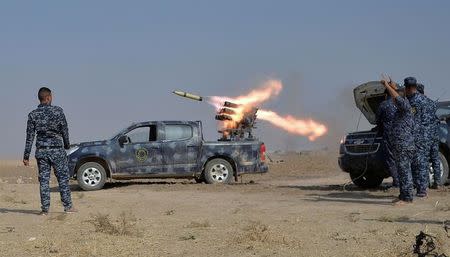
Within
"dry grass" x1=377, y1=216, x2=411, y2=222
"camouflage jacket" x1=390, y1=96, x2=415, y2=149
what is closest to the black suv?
"camouflage jacket" x1=390, y1=96, x2=415, y2=149

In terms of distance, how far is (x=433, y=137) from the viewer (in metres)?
12.3

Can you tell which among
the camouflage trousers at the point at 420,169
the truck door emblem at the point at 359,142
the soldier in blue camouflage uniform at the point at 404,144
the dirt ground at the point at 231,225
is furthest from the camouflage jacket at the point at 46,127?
the truck door emblem at the point at 359,142

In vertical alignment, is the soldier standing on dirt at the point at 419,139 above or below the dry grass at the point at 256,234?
above

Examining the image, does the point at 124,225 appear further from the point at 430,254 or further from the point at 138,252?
the point at 430,254

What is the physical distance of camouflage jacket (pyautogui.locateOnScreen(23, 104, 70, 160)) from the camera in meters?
9.89

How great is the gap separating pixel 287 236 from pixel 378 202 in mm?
4385

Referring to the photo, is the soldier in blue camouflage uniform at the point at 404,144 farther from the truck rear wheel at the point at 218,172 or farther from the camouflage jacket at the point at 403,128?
the truck rear wheel at the point at 218,172

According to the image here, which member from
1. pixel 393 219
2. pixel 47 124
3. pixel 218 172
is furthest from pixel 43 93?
pixel 218 172

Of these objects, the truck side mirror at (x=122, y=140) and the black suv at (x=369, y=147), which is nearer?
the black suv at (x=369, y=147)

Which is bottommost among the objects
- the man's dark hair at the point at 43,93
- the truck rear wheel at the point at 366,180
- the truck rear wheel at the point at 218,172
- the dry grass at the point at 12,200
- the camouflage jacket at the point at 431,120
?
the dry grass at the point at 12,200

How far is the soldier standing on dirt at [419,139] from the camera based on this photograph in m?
11.4

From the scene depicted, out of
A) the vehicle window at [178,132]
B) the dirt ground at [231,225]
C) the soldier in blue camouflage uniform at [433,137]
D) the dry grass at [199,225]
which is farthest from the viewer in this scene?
the vehicle window at [178,132]

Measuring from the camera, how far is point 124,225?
8008 millimetres

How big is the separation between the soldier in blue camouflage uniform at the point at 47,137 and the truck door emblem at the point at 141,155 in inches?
267
